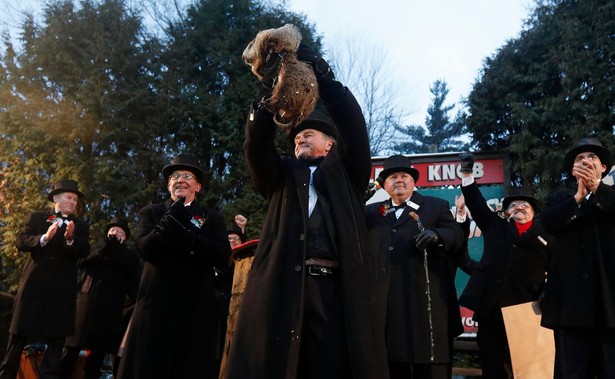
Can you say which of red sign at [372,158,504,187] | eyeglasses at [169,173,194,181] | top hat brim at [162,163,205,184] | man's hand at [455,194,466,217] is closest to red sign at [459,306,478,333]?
red sign at [372,158,504,187]

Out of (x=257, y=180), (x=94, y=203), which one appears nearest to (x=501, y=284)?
(x=257, y=180)

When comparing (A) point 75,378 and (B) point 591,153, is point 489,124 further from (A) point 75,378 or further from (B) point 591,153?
(A) point 75,378

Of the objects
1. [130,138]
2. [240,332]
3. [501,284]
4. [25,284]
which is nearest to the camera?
[240,332]

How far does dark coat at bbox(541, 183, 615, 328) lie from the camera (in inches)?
186

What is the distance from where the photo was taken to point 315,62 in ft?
10.2

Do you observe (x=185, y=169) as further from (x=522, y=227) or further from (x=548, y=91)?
(x=548, y=91)

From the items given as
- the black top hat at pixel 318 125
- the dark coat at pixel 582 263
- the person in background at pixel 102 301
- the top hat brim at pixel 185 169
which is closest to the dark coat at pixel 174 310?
the top hat brim at pixel 185 169

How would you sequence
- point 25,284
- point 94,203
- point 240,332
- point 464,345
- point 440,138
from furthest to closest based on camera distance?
point 440,138 → point 94,203 → point 464,345 → point 25,284 → point 240,332

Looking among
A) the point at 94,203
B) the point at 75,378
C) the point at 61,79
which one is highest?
the point at 61,79

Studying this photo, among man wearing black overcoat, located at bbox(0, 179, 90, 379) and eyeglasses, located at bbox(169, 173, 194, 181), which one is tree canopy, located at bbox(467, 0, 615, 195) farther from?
man wearing black overcoat, located at bbox(0, 179, 90, 379)

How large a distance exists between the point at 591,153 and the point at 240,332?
3.56 meters

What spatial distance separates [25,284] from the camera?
25.2ft

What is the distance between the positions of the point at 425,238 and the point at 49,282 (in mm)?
4993

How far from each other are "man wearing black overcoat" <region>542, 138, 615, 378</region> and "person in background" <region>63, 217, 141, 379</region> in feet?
18.6
